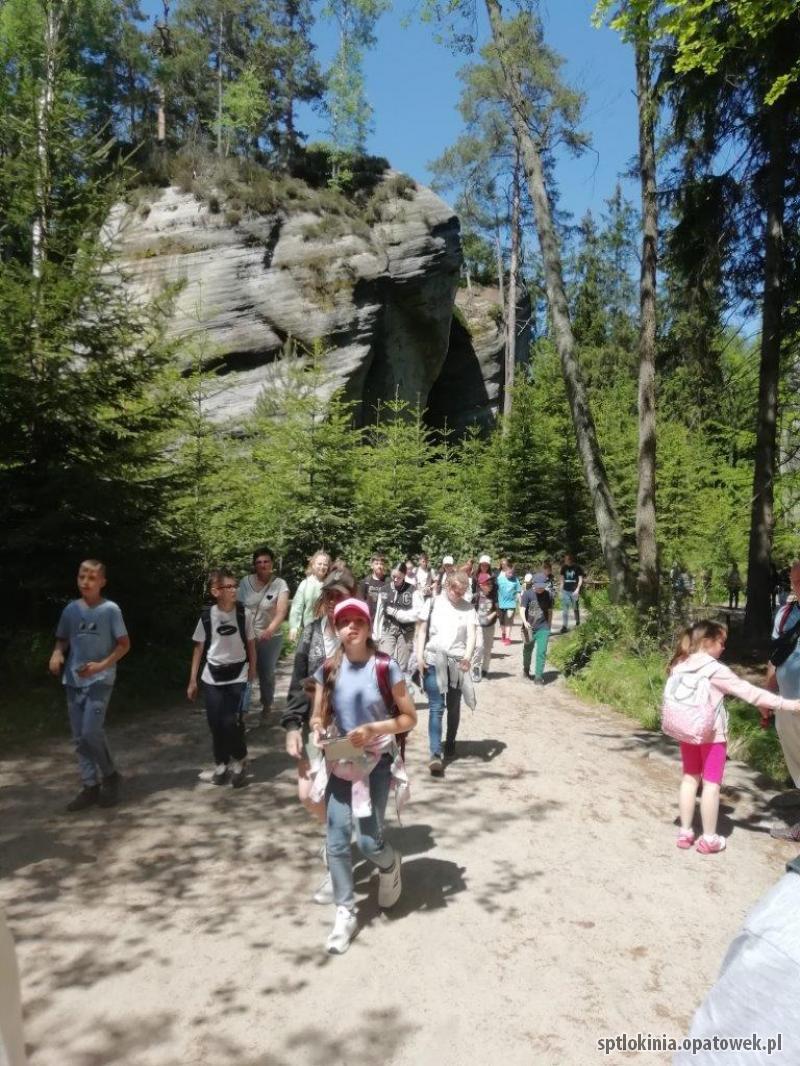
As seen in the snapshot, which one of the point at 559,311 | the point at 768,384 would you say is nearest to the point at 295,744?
the point at 559,311

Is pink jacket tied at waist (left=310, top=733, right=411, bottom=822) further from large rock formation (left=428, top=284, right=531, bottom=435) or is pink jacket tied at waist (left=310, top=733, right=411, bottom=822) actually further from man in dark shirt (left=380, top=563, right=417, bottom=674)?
large rock formation (left=428, top=284, right=531, bottom=435)

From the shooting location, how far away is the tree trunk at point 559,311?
496 inches

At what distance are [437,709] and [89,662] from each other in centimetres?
312

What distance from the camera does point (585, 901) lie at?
451 cm

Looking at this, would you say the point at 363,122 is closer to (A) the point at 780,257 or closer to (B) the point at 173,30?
(B) the point at 173,30

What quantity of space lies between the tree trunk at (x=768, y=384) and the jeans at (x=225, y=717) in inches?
406

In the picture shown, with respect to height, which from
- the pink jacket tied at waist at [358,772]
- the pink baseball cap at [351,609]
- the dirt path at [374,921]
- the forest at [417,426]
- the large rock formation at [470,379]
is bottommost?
the dirt path at [374,921]

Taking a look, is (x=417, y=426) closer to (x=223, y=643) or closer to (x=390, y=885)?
(x=223, y=643)

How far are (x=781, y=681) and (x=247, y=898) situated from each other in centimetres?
396

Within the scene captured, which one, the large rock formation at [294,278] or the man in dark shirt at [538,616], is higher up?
the large rock formation at [294,278]

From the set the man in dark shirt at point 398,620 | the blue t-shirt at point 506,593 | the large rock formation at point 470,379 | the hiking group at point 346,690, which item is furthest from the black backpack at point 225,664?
the large rock formation at point 470,379

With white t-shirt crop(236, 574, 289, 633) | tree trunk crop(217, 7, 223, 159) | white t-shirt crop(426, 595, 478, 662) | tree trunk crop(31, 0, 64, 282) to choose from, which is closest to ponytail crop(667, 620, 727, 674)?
white t-shirt crop(426, 595, 478, 662)

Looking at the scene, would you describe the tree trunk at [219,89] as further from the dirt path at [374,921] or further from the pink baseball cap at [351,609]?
the pink baseball cap at [351,609]

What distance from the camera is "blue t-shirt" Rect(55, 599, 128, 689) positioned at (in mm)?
5629
